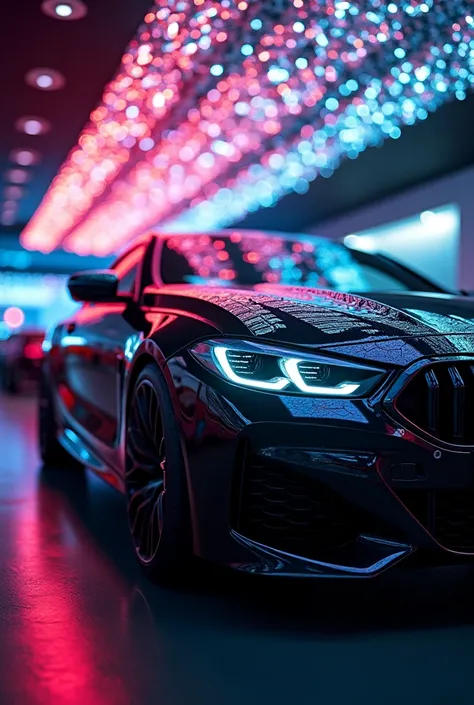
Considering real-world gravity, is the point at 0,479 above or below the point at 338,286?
below

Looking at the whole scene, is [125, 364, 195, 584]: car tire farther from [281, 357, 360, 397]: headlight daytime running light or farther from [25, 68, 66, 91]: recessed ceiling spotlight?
[25, 68, 66, 91]: recessed ceiling spotlight

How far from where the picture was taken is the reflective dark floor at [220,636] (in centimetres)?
193

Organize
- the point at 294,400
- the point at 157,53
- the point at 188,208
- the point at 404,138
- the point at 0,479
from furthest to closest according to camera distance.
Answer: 1. the point at 188,208
2. the point at 404,138
3. the point at 157,53
4. the point at 0,479
5. the point at 294,400

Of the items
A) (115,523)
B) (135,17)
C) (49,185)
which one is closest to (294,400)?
(115,523)

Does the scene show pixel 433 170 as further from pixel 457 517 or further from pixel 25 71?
pixel 457 517

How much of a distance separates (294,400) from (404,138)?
9.40 m

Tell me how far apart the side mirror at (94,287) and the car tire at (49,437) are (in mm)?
1584

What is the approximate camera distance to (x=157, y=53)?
320 inches

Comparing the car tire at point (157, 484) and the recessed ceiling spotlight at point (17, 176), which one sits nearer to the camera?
the car tire at point (157, 484)

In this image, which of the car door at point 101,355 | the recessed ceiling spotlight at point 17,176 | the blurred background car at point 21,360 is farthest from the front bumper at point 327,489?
the recessed ceiling spotlight at point 17,176

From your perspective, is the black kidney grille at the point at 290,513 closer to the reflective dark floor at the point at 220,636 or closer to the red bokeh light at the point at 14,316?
the reflective dark floor at the point at 220,636

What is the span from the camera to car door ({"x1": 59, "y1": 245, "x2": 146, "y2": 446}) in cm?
332

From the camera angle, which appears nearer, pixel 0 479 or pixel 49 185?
pixel 0 479

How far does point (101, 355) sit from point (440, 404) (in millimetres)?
1809
